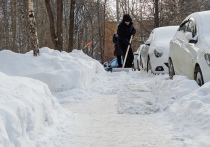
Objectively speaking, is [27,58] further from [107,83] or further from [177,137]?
[177,137]

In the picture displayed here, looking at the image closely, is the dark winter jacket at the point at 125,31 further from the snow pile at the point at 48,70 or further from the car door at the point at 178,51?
the car door at the point at 178,51

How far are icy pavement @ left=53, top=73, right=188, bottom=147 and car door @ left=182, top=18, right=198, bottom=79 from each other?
0.90 m

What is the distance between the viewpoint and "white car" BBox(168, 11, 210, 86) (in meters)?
6.30

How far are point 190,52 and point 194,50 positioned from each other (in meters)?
0.26

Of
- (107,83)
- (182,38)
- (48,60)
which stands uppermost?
(182,38)

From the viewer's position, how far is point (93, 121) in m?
5.73

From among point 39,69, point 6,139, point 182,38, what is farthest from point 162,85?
point 6,139

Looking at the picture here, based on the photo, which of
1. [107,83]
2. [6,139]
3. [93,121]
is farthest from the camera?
[107,83]

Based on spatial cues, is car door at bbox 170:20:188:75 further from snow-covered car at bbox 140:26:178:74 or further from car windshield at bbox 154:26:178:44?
car windshield at bbox 154:26:178:44

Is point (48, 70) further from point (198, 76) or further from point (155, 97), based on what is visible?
point (198, 76)

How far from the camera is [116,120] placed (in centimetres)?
572

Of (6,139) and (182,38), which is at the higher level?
(182,38)

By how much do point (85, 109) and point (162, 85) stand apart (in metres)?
2.40

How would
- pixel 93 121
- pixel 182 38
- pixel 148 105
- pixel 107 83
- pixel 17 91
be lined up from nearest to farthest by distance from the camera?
pixel 17 91, pixel 93 121, pixel 148 105, pixel 182 38, pixel 107 83
